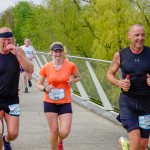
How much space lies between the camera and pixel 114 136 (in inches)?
318

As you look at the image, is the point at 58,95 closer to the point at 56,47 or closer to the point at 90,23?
the point at 56,47

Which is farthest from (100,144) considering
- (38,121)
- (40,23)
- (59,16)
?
(40,23)

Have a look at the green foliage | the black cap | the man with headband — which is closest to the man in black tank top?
the man with headband

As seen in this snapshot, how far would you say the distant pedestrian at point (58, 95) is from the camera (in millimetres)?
6252

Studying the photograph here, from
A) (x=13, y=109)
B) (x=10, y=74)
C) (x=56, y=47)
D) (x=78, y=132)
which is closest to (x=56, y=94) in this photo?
(x=56, y=47)

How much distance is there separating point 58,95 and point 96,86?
4.87m

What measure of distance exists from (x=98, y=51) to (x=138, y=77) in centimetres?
2526

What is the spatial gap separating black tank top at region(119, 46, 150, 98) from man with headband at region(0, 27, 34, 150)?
1195 mm

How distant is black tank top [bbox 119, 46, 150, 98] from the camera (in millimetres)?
5168

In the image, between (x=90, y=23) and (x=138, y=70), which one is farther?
(x=90, y=23)

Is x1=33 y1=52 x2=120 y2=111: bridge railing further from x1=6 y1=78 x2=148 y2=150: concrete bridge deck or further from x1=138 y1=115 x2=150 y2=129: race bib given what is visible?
x1=138 y1=115 x2=150 y2=129: race bib

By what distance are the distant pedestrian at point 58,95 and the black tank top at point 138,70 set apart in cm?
130

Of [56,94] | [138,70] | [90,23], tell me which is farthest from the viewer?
[90,23]

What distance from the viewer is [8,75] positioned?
552 centimetres
